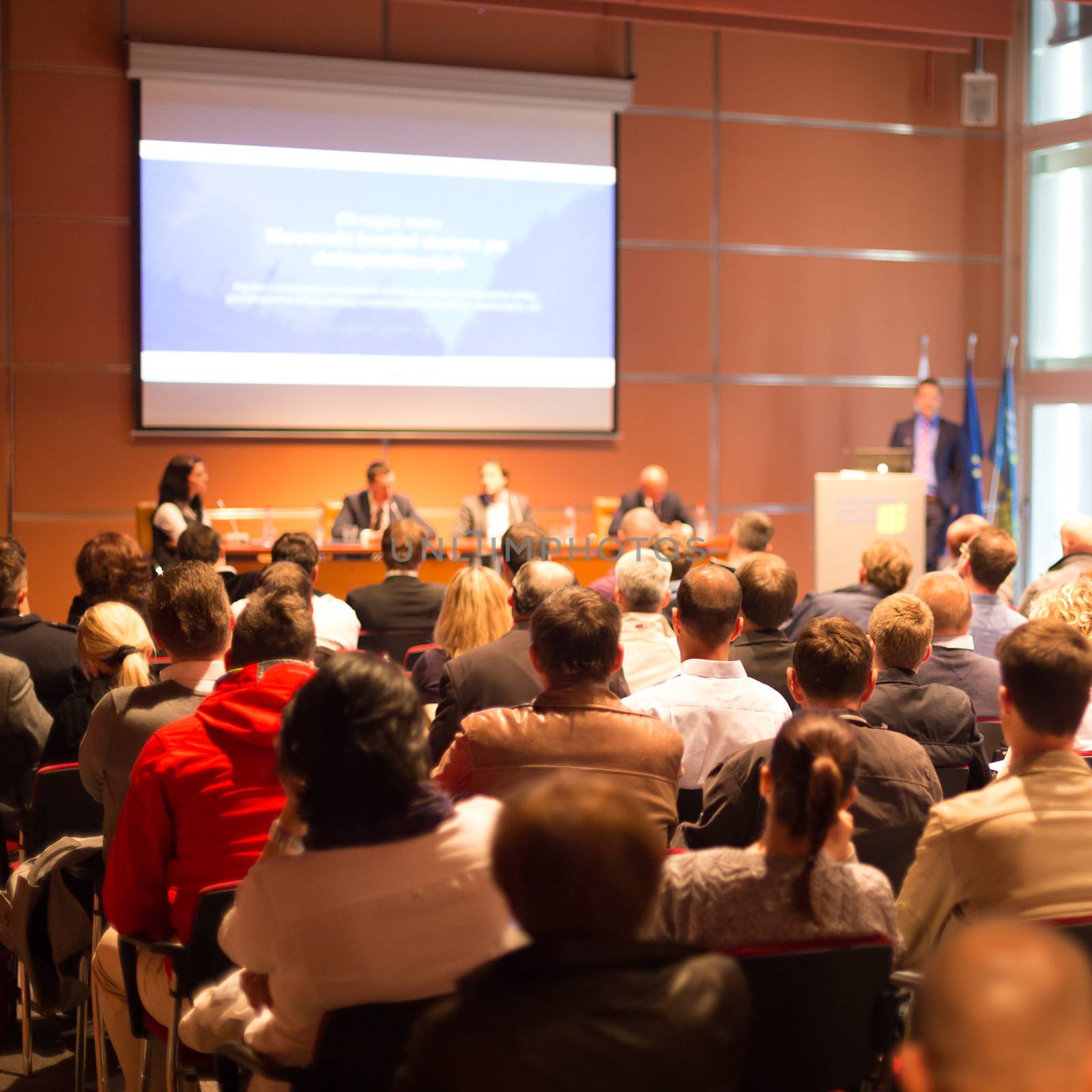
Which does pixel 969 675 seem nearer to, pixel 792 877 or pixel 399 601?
pixel 792 877

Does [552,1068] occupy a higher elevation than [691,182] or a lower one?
lower

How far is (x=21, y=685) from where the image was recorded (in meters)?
3.26

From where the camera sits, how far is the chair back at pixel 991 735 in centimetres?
331

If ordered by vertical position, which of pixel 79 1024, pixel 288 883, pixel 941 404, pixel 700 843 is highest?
pixel 941 404

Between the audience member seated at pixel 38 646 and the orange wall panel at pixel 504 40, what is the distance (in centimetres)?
593

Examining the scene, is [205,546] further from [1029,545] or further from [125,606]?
[1029,545]

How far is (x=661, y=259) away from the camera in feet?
30.2

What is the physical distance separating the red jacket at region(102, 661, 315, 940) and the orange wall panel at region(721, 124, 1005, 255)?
7.93 metres

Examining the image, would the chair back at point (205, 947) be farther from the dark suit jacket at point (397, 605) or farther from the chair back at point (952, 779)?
the dark suit jacket at point (397, 605)

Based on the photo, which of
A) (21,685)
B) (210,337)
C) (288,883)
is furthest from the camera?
(210,337)

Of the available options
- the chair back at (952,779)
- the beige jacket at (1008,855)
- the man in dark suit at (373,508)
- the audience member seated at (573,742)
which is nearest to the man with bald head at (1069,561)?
the chair back at (952,779)

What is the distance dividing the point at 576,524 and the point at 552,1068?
7.90 meters

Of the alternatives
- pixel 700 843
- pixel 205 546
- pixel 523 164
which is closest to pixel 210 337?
pixel 523 164

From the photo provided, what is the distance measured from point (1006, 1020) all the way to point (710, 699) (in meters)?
2.06
